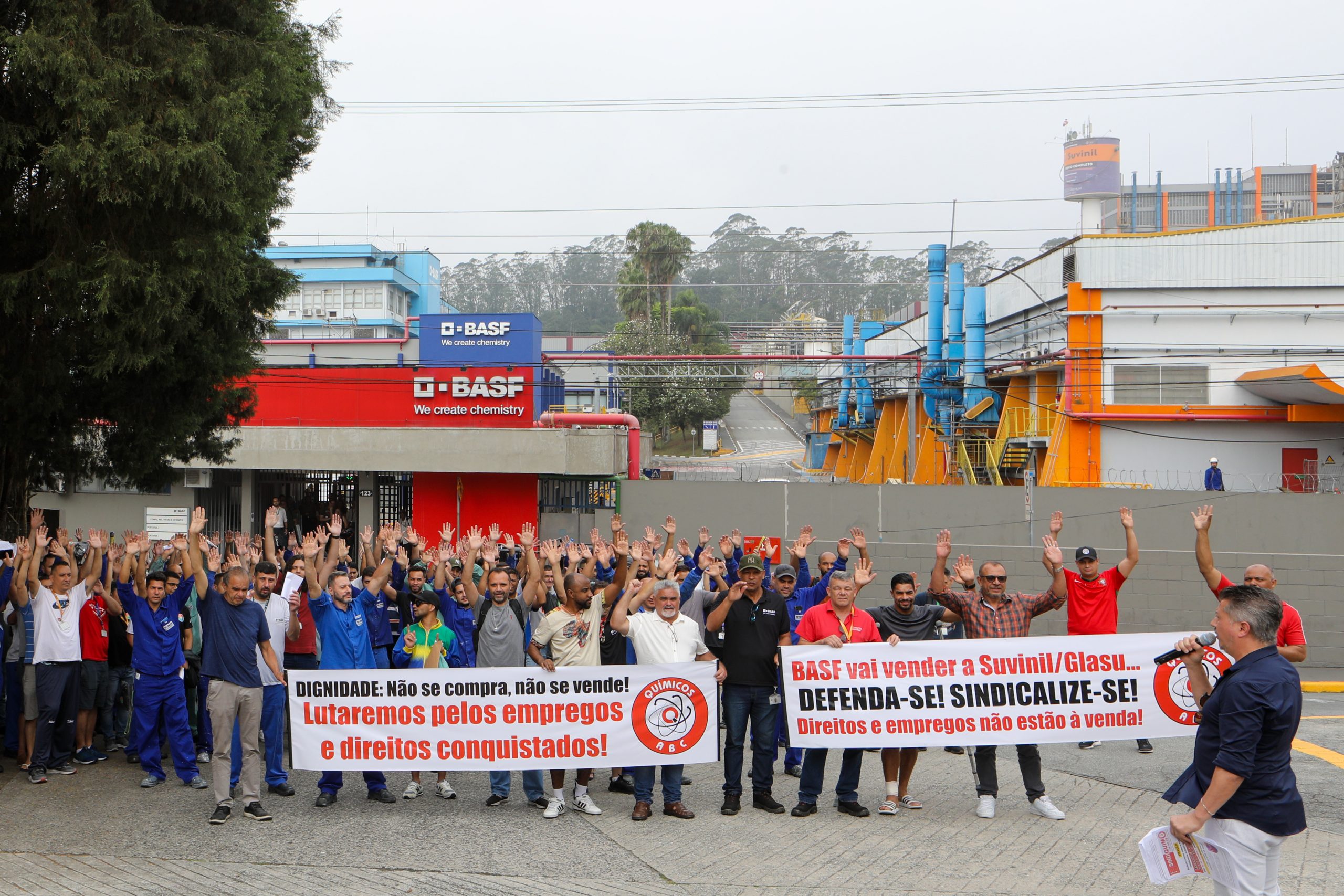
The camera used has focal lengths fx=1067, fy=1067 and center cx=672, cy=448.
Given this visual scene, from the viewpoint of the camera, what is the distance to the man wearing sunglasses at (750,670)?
299 inches

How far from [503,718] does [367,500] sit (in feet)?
68.9

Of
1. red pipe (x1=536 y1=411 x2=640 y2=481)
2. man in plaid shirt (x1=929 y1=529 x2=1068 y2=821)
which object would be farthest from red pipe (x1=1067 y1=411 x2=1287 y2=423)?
man in plaid shirt (x1=929 y1=529 x2=1068 y2=821)

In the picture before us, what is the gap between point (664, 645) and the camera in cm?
770

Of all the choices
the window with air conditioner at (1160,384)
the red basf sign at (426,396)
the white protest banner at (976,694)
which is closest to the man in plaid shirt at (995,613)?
the white protest banner at (976,694)

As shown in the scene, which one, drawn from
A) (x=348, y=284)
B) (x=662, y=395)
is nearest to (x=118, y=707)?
(x=662, y=395)

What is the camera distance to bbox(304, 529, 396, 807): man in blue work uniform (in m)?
7.79

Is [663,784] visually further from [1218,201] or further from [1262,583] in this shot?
[1218,201]

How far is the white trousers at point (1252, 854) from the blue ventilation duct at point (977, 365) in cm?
2988

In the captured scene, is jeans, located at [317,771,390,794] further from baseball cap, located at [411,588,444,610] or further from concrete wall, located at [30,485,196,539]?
concrete wall, located at [30,485,196,539]

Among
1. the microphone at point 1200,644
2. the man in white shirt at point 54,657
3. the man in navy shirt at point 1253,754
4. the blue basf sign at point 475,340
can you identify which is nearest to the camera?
the man in navy shirt at point 1253,754

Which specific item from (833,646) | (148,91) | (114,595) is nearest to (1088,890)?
(833,646)

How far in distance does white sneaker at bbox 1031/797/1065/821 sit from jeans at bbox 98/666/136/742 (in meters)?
7.24

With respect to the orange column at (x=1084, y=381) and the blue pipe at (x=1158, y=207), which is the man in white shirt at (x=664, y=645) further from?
the blue pipe at (x=1158, y=207)

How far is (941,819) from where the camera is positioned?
7.52m
